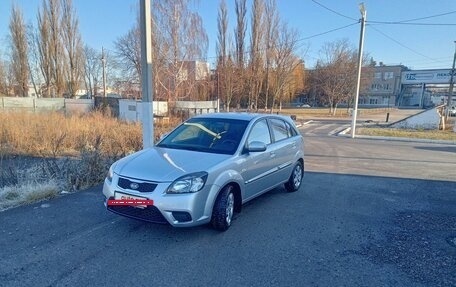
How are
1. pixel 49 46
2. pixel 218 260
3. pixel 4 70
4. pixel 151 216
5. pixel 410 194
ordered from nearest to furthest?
pixel 218 260
pixel 151 216
pixel 410 194
pixel 49 46
pixel 4 70

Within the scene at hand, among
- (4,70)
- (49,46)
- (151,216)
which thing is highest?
(49,46)

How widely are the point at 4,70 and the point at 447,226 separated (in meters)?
42.7

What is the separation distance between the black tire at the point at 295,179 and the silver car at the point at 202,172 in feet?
1.59

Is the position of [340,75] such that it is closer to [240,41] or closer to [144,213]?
[240,41]

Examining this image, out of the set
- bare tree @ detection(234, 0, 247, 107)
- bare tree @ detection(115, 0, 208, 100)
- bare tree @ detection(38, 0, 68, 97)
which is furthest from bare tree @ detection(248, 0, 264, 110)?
bare tree @ detection(38, 0, 68, 97)

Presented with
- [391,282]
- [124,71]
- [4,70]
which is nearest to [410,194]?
[391,282]

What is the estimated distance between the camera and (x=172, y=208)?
138 inches

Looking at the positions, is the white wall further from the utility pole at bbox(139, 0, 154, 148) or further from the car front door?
the car front door

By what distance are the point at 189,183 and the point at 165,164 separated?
1.61ft

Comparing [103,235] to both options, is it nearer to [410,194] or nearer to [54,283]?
[54,283]

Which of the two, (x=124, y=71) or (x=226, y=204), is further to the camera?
(x=124, y=71)

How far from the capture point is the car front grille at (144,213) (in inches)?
139

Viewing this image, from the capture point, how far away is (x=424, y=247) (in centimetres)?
387

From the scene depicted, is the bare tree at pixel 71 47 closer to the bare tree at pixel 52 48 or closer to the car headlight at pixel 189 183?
the bare tree at pixel 52 48
